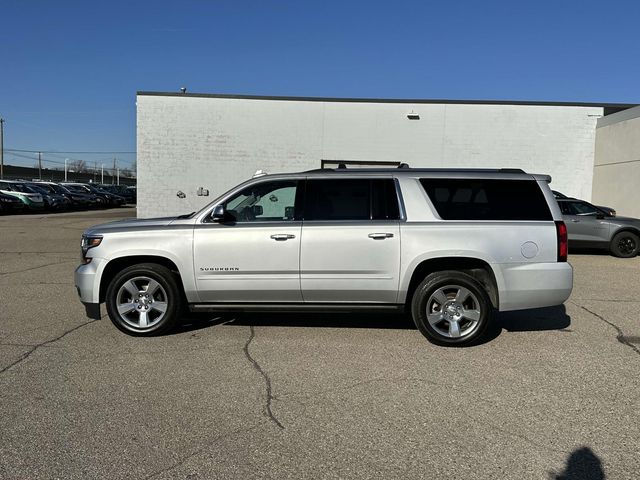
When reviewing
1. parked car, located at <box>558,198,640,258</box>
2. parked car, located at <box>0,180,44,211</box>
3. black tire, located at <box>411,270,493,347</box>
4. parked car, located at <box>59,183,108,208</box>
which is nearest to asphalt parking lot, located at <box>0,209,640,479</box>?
black tire, located at <box>411,270,493,347</box>

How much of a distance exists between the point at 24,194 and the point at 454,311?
2897 centimetres

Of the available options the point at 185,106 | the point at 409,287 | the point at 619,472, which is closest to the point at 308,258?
the point at 409,287

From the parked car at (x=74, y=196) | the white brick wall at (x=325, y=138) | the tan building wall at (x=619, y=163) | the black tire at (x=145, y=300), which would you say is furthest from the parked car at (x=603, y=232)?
the parked car at (x=74, y=196)

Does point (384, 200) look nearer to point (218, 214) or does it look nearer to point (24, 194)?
point (218, 214)

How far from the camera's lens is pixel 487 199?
552 cm

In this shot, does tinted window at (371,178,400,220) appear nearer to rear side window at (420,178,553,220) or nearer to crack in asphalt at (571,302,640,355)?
rear side window at (420,178,553,220)

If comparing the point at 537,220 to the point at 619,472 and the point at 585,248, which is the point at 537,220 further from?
the point at 585,248

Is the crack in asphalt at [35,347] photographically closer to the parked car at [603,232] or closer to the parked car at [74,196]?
the parked car at [603,232]

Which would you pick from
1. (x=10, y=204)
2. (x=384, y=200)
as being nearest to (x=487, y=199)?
(x=384, y=200)

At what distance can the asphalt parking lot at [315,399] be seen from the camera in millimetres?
3150

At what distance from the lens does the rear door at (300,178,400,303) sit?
5.37 meters

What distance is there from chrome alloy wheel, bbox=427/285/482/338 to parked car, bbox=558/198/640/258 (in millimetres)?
8651

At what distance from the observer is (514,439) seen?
3.45 meters

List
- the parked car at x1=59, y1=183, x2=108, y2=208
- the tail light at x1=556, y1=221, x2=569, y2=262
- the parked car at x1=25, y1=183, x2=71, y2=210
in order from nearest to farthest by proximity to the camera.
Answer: the tail light at x1=556, y1=221, x2=569, y2=262
the parked car at x1=25, y1=183, x2=71, y2=210
the parked car at x1=59, y1=183, x2=108, y2=208
